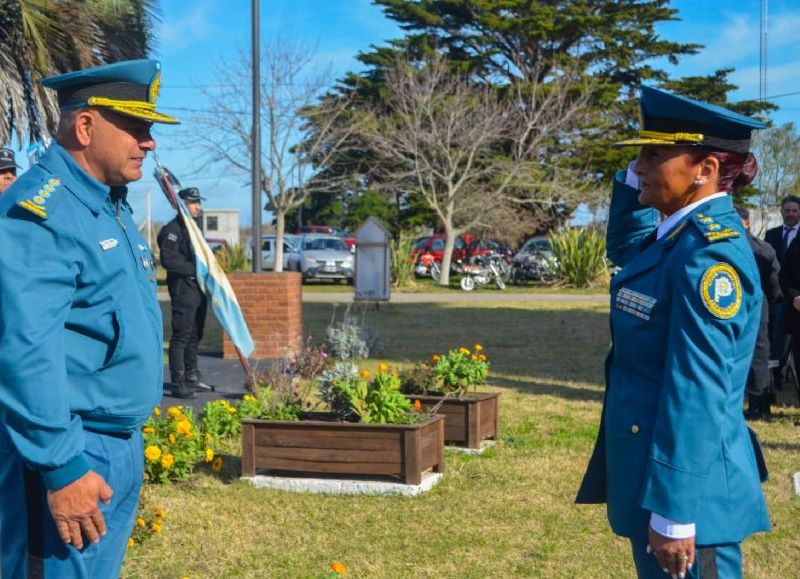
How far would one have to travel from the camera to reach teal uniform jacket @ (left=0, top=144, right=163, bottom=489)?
244 cm

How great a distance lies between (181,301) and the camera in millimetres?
10047

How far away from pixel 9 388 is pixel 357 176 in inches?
1502

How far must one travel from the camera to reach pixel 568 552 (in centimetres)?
536

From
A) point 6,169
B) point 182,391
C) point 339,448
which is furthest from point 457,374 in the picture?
point 6,169

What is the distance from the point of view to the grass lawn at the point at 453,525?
A: 516 cm

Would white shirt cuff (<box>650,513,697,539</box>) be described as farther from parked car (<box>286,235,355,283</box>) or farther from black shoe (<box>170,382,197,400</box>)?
Result: parked car (<box>286,235,355,283</box>)

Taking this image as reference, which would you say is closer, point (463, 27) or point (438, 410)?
point (438, 410)

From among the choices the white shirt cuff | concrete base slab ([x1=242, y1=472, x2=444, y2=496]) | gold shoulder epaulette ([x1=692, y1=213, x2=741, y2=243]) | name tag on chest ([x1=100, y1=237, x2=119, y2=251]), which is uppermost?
gold shoulder epaulette ([x1=692, y1=213, x2=741, y2=243])

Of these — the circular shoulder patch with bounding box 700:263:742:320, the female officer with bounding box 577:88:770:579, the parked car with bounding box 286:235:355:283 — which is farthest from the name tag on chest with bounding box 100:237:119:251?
the parked car with bounding box 286:235:355:283

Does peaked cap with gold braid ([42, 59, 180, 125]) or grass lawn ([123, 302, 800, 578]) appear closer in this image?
peaked cap with gold braid ([42, 59, 180, 125])

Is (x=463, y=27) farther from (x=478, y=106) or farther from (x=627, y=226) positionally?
(x=627, y=226)

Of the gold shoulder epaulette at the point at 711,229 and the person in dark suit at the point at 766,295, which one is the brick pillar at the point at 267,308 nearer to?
the person in dark suit at the point at 766,295

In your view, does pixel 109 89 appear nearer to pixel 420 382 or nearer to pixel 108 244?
pixel 108 244

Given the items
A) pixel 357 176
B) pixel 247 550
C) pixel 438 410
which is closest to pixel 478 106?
pixel 357 176
